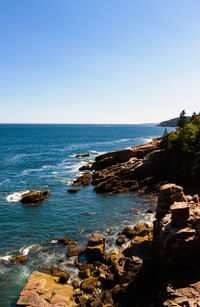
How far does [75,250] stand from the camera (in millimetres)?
24062

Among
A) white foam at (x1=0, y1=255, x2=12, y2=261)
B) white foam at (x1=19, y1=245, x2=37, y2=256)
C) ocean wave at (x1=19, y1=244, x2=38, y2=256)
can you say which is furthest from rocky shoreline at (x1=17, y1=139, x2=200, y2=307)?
white foam at (x1=0, y1=255, x2=12, y2=261)

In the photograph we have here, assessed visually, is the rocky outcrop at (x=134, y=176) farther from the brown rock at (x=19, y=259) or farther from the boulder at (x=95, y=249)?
the brown rock at (x=19, y=259)

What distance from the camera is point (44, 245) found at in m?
25.5

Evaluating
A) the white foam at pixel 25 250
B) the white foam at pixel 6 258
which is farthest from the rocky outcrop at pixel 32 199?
the white foam at pixel 6 258

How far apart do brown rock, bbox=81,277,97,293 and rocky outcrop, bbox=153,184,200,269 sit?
6.47 metres

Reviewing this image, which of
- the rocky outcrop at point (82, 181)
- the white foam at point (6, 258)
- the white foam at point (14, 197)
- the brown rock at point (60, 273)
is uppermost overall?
the rocky outcrop at point (82, 181)

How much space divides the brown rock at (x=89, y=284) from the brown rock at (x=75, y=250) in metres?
4.72

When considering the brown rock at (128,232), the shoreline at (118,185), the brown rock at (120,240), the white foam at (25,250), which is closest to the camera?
the shoreline at (118,185)

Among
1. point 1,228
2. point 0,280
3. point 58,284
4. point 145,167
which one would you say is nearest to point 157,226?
point 58,284

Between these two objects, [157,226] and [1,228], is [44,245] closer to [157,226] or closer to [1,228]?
[1,228]

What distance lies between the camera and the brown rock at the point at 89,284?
1783cm

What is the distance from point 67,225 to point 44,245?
18.4 ft

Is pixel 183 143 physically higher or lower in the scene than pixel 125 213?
higher

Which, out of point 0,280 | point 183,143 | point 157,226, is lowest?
point 0,280
